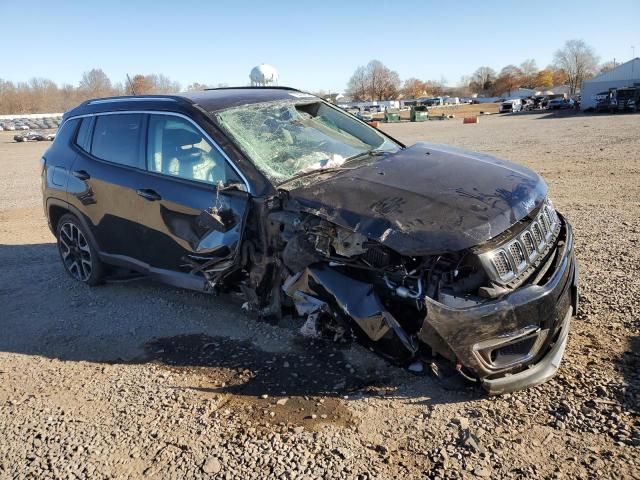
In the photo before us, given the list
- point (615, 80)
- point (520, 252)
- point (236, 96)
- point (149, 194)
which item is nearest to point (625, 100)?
point (615, 80)

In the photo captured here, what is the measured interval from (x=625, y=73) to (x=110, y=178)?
63.7 m

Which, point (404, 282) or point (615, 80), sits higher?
point (615, 80)

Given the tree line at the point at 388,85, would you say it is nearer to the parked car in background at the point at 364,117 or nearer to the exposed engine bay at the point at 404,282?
the parked car in background at the point at 364,117

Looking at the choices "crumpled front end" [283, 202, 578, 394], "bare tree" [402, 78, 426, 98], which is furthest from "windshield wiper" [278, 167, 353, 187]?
"bare tree" [402, 78, 426, 98]

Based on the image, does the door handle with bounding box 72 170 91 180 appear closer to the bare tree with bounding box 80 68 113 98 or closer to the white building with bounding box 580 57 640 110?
the white building with bounding box 580 57 640 110

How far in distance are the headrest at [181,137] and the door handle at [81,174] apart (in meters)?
1.14

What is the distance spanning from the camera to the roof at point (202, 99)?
4.39 m

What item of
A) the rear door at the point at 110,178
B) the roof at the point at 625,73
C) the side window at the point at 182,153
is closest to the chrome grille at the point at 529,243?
the side window at the point at 182,153

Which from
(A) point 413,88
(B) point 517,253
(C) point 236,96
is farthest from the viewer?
(A) point 413,88

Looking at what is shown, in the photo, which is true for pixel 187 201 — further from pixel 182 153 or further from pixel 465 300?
pixel 465 300

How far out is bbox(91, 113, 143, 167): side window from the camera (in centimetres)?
471

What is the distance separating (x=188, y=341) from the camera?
4.18m

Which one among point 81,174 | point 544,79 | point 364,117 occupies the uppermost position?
point 544,79

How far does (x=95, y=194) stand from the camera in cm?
502
